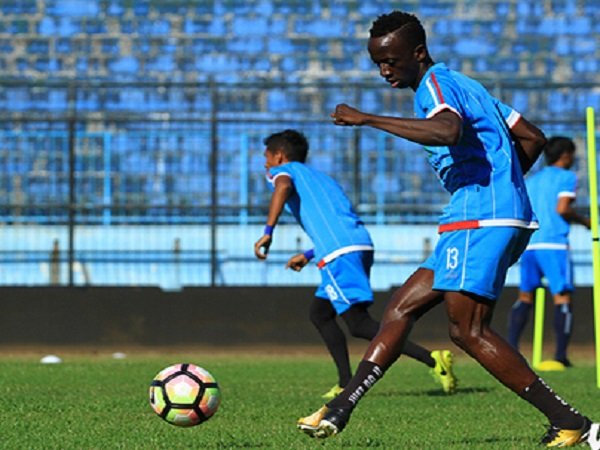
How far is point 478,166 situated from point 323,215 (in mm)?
3735

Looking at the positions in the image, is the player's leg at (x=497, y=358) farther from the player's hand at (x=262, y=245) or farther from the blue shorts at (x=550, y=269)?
the blue shorts at (x=550, y=269)

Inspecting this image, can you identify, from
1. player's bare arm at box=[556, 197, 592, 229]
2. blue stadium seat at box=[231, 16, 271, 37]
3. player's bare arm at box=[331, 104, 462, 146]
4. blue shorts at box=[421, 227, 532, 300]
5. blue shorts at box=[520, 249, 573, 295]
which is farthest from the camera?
blue stadium seat at box=[231, 16, 271, 37]

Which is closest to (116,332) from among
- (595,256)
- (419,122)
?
(595,256)

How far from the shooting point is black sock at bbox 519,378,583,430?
19.1ft

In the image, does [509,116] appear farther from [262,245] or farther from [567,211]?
[567,211]

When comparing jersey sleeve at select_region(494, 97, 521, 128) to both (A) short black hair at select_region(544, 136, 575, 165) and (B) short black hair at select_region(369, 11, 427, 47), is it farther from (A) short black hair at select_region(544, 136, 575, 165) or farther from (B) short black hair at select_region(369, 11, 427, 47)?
(A) short black hair at select_region(544, 136, 575, 165)

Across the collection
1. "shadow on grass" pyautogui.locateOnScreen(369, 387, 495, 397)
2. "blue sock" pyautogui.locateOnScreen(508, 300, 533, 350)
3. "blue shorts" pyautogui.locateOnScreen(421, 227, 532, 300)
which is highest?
"blue shorts" pyautogui.locateOnScreen(421, 227, 532, 300)

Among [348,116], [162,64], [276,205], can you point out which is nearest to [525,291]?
[276,205]

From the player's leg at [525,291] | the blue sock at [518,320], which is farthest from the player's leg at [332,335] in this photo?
the blue sock at [518,320]

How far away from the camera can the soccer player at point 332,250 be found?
30.8 feet

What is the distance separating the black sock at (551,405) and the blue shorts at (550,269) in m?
7.34

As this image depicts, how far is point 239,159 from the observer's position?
17.2 metres

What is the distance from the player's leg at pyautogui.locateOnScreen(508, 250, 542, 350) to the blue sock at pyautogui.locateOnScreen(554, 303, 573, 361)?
1.11ft

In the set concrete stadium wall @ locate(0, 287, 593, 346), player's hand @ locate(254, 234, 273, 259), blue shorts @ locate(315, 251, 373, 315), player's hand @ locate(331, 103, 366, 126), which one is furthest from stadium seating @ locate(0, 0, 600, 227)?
player's hand @ locate(331, 103, 366, 126)
